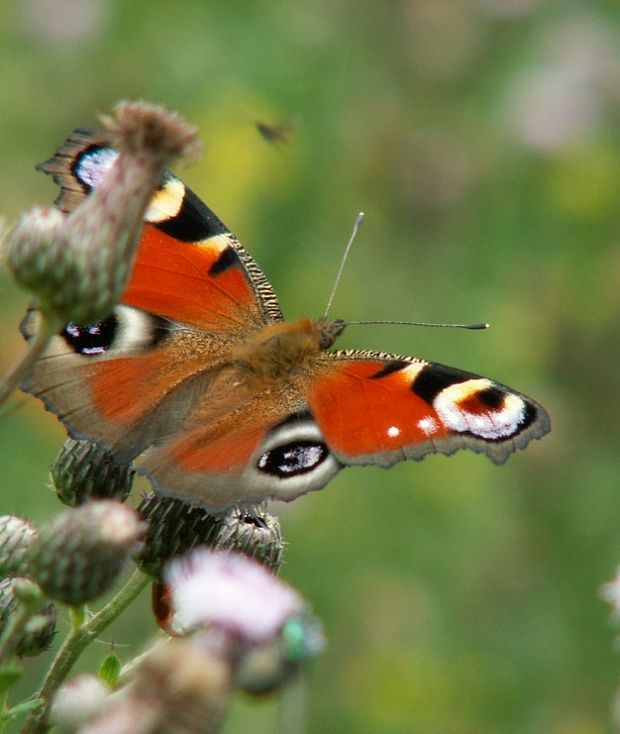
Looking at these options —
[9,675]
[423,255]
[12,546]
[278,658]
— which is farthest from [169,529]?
[423,255]

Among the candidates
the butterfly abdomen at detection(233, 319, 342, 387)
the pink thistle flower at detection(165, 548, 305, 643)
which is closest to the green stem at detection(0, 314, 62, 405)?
the pink thistle flower at detection(165, 548, 305, 643)

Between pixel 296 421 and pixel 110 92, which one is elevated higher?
pixel 110 92

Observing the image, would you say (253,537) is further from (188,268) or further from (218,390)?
(188,268)

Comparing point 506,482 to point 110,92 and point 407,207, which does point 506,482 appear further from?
point 110,92

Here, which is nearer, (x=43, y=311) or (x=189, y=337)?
(x=43, y=311)

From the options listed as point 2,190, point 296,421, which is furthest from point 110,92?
point 296,421

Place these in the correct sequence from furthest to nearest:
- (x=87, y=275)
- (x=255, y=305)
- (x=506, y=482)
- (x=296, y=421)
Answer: (x=506, y=482), (x=255, y=305), (x=296, y=421), (x=87, y=275)
